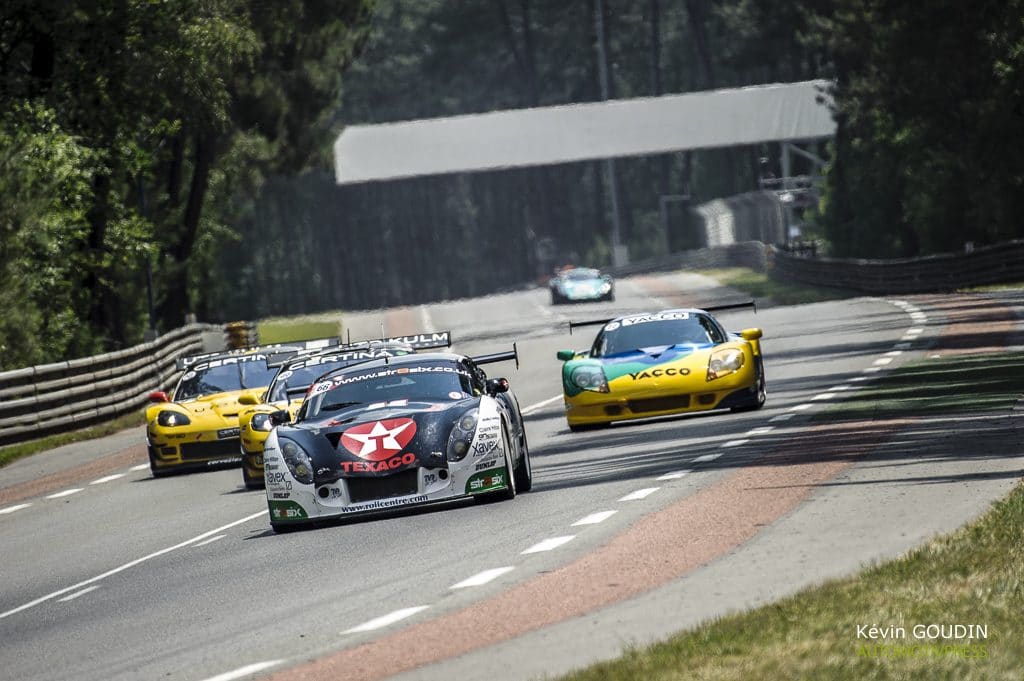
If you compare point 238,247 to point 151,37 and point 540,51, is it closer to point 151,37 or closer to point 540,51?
point 540,51

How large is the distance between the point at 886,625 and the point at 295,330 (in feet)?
228

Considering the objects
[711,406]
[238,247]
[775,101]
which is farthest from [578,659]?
[238,247]

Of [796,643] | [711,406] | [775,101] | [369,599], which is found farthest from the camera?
[775,101]

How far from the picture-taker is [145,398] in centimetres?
3675

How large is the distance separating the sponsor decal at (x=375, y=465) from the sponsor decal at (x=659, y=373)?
7.40m

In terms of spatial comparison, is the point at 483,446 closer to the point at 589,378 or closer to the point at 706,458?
the point at 706,458

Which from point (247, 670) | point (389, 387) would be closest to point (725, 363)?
point (389, 387)

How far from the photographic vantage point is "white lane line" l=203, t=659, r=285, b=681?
9023 mm

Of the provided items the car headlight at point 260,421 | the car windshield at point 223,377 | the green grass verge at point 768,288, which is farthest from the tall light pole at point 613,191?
the car headlight at point 260,421

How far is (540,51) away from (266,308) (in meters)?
22.2

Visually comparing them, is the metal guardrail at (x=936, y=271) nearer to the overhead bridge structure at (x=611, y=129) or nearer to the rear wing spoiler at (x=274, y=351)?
the overhead bridge structure at (x=611, y=129)

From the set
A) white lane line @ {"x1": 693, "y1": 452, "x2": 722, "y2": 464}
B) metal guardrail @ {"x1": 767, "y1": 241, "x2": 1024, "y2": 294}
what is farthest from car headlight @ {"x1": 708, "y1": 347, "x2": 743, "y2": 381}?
metal guardrail @ {"x1": 767, "y1": 241, "x2": 1024, "y2": 294}

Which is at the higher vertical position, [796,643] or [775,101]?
[775,101]

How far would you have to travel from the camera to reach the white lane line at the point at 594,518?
13445 millimetres
